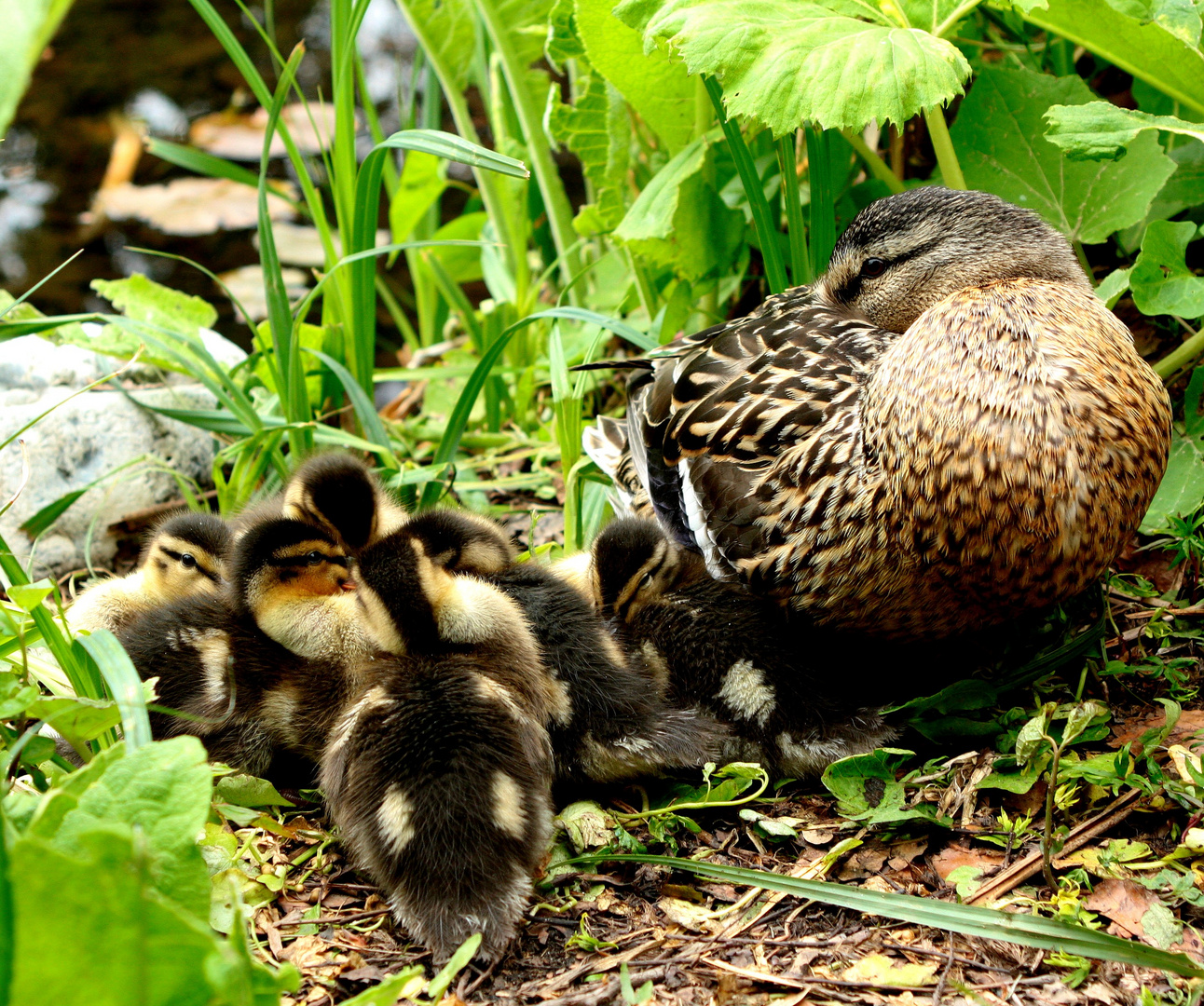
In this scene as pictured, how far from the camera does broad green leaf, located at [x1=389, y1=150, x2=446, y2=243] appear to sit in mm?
4047

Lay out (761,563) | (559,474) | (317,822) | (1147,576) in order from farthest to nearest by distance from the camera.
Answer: (559,474) < (1147,576) < (761,563) < (317,822)

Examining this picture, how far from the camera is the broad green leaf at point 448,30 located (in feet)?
12.7

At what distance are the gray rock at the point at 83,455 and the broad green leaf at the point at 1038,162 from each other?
93.9 inches

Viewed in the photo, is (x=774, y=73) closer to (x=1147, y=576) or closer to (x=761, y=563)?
(x=761, y=563)

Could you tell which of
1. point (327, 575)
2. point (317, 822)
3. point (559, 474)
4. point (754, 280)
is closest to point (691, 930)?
point (317, 822)

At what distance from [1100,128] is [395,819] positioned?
1.88 metres

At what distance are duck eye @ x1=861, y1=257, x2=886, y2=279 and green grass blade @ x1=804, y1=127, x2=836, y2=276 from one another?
250mm

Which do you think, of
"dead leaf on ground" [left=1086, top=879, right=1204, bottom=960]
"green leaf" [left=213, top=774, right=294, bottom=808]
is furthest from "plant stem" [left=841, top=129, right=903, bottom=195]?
"green leaf" [left=213, top=774, right=294, bottom=808]

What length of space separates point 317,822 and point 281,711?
0.23 metres

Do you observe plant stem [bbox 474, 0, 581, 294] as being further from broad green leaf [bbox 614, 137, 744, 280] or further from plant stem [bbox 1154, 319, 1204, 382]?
plant stem [bbox 1154, 319, 1204, 382]

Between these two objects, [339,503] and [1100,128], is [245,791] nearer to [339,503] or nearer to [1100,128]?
[339,503]

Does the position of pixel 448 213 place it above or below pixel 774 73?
below

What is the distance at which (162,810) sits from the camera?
1347mm

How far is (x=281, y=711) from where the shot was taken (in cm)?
217
